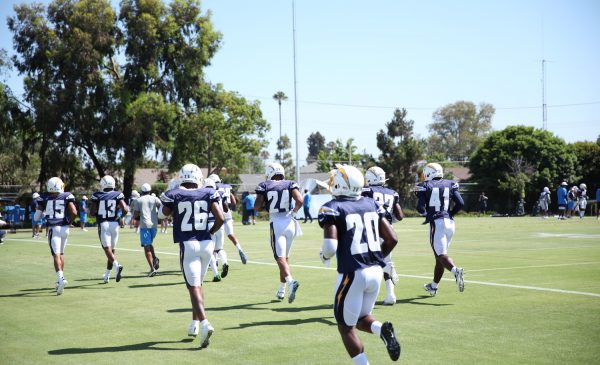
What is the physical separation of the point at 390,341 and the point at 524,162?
191 ft

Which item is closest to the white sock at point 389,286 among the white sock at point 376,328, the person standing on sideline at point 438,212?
the person standing on sideline at point 438,212

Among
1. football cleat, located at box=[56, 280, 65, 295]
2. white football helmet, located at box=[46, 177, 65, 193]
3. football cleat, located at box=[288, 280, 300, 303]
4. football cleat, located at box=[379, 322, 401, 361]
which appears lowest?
football cleat, located at box=[56, 280, 65, 295]

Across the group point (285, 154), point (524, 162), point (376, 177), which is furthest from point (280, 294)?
point (285, 154)

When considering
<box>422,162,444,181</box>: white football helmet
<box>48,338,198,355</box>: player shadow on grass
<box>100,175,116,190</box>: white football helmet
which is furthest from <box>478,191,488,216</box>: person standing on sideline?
<box>48,338,198,355</box>: player shadow on grass

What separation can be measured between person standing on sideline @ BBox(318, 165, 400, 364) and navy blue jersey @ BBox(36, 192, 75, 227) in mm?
8611

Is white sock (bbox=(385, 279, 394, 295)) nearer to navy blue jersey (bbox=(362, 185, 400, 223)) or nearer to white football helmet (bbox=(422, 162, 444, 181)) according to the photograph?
navy blue jersey (bbox=(362, 185, 400, 223))

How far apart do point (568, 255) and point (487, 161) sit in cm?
4503

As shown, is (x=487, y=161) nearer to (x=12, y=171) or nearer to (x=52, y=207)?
(x=12, y=171)

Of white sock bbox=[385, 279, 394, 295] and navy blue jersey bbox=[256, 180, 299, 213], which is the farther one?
navy blue jersey bbox=[256, 180, 299, 213]

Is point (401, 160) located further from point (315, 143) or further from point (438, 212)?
point (315, 143)

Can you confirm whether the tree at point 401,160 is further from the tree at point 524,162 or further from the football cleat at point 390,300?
the football cleat at point 390,300

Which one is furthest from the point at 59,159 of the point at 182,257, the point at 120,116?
the point at 182,257

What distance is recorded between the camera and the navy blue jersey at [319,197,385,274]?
6.42m

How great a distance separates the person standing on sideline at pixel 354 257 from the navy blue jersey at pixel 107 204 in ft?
29.6
